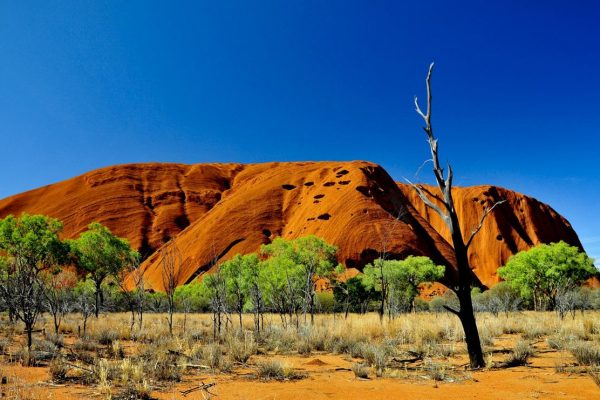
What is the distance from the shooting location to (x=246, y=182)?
3455 inches

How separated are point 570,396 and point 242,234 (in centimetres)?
6287

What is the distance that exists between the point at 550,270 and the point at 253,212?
48806mm

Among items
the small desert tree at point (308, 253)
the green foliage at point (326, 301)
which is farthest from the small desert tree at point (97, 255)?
the green foliage at point (326, 301)

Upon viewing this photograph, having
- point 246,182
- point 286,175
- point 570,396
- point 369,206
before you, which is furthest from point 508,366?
point 246,182

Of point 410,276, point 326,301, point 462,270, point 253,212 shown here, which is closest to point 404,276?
point 410,276

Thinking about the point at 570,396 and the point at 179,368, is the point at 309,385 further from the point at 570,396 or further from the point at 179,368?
the point at 570,396

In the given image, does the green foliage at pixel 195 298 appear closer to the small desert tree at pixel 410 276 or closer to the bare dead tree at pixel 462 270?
the small desert tree at pixel 410 276

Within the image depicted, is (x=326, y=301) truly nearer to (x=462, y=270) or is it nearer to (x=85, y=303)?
(x=85, y=303)

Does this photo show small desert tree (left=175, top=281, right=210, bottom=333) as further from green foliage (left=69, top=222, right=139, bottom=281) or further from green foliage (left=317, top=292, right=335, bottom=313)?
green foliage (left=317, top=292, right=335, bottom=313)

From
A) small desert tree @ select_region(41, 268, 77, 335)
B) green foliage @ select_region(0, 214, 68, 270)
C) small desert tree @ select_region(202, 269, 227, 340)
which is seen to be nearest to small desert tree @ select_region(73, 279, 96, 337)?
small desert tree @ select_region(41, 268, 77, 335)

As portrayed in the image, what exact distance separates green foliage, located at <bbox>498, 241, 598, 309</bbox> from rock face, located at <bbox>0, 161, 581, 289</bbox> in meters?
16.5

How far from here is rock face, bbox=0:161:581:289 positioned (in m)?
63.6

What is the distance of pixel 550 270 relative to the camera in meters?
34.3

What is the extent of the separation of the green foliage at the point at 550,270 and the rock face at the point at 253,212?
16.5 m
